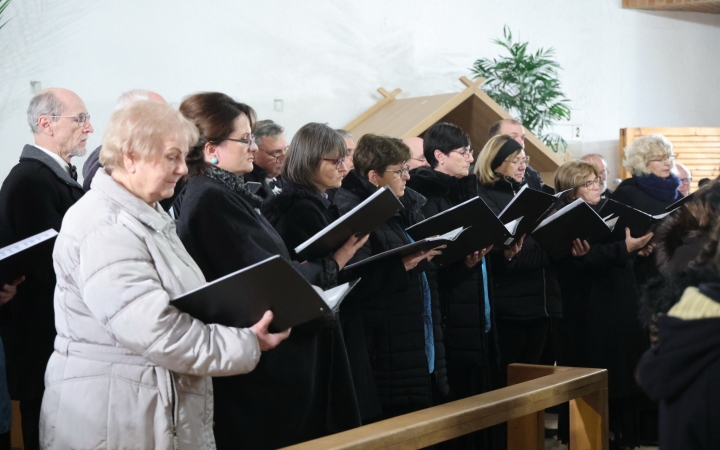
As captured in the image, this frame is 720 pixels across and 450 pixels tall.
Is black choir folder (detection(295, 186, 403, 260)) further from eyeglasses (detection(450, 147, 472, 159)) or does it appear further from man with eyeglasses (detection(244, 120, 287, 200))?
man with eyeglasses (detection(244, 120, 287, 200))

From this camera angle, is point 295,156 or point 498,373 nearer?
point 295,156

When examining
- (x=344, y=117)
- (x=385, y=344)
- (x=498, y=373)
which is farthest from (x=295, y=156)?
(x=344, y=117)

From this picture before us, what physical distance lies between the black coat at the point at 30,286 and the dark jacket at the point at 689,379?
2.03 m

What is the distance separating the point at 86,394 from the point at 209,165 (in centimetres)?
78

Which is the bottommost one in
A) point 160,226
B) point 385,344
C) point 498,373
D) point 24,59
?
point 498,373

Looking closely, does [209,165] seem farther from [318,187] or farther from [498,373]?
[498,373]

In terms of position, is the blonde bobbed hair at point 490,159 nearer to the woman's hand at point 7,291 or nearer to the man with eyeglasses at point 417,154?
the man with eyeglasses at point 417,154

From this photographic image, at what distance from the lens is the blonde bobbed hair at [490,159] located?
12.9 ft

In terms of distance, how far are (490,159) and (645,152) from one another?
3.69 ft

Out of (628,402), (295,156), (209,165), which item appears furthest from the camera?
(628,402)

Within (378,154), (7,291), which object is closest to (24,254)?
(7,291)

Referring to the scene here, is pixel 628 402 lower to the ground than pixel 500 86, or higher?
lower

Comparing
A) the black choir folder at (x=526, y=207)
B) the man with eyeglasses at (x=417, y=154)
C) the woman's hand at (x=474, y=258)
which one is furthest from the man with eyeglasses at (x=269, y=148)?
the black choir folder at (x=526, y=207)

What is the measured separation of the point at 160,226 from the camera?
194 centimetres
